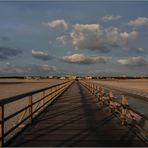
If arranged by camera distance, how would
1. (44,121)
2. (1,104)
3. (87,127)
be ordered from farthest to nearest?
(44,121) < (87,127) < (1,104)

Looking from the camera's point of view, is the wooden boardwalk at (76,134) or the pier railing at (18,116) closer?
the pier railing at (18,116)

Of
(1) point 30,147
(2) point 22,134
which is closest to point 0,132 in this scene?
(1) point 30,147

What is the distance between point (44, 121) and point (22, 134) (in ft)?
8.95

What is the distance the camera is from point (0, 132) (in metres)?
7.44

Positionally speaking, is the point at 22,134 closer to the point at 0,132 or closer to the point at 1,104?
the point at 0,132

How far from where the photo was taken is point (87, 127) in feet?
33.6

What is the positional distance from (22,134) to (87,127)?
2.30 m

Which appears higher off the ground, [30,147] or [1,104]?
[1,104]

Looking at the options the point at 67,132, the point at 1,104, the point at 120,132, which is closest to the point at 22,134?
the point at 67,132

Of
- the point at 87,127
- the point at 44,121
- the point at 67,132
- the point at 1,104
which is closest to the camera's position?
the point at 1,104

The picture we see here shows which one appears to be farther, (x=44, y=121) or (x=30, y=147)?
(x=44, y=121)

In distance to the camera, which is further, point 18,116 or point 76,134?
point 18,116

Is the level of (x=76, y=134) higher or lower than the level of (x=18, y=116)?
higher

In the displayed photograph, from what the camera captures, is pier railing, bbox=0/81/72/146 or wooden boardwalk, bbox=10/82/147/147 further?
wooden boardwalk, bbox=10/82/147/147
